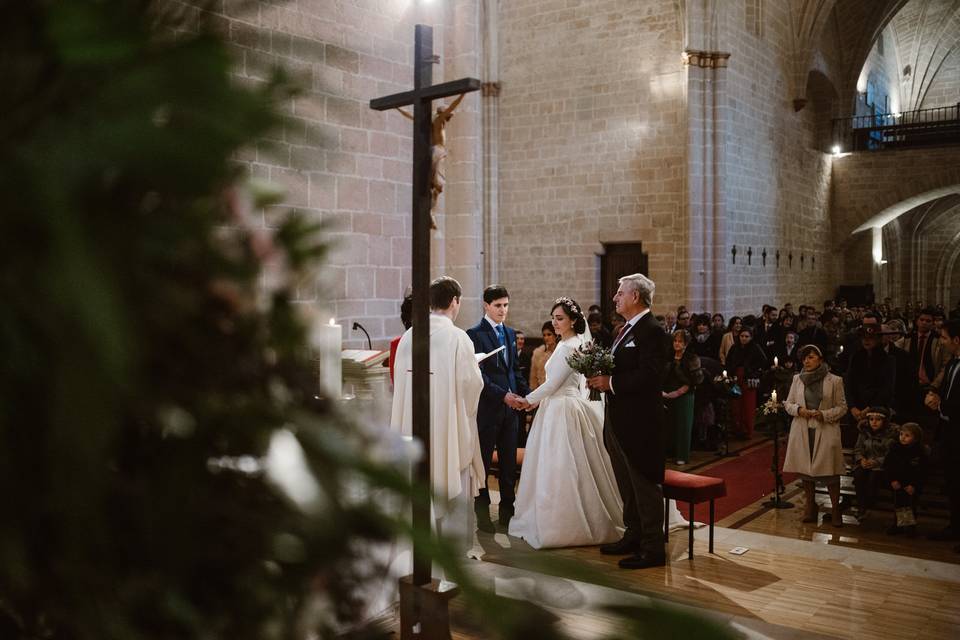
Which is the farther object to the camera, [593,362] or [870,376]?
[870,376]

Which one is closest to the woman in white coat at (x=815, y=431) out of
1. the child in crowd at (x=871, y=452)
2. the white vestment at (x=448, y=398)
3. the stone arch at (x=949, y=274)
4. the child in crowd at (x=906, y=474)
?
the child in crowd at (x=871, y=452)

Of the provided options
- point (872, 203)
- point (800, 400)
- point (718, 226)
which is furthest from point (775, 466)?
point (872, 203)

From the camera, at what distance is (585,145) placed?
15859 millimetres

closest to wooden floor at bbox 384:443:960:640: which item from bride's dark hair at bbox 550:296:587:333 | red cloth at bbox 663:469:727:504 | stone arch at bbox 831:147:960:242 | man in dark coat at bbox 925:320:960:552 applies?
man in dark coat at bbox 925:320:960:552

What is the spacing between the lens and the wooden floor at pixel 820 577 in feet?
14.5

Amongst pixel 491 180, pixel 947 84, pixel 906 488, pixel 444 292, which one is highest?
pixel 947 84

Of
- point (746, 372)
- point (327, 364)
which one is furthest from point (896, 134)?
point (327, 364)

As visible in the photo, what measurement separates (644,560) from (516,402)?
4.74 ft

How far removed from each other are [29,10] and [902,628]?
4.97 m

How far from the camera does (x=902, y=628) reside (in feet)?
14.2

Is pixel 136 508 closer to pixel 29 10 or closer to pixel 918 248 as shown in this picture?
pixel 29 10

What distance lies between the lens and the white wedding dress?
587cm

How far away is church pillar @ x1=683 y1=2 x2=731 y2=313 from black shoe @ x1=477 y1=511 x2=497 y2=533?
9088 millimetres

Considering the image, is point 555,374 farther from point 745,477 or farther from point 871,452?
point 745,477
